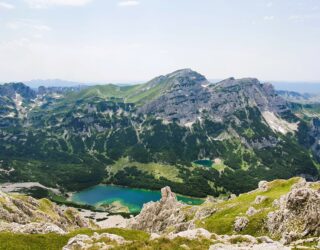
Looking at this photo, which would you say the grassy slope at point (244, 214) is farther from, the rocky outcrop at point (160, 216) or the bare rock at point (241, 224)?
the rocky outcrop at point (160, 216)

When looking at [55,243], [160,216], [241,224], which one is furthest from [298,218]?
[160,216]

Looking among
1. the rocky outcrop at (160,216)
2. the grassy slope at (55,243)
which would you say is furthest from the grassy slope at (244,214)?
the grassy slope at (55,243)

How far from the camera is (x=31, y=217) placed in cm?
11138

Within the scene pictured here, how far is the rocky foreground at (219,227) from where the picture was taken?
4747 centimetres

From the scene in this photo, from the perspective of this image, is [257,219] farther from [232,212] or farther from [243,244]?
[243,244]

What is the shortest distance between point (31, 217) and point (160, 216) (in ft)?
191

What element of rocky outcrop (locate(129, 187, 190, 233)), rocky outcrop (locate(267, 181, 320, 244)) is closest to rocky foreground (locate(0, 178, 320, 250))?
rocky outcrop (locate(267, 181, 320, 244))

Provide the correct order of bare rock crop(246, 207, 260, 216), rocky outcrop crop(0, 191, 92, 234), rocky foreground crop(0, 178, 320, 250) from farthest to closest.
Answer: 1. bare rock crop(246, 207, 260, 216)
2. rocky outcrop crop(0, 191, 92, 234)
3. rocky foreground crop(0, 178, 320, 250)

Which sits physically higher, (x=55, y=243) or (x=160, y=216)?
(x=55, y=243)

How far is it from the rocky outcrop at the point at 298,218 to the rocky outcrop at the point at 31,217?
41.0 meters

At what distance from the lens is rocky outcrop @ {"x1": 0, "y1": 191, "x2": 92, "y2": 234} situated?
224 ft

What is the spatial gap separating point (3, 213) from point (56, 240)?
162 feet

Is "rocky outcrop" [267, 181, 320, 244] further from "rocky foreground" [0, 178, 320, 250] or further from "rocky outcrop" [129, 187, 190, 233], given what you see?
"rocky outcrop" [129, 187, 190, 233]

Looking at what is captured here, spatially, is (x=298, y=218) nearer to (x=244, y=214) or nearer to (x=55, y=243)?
(x=244, y=214)
